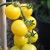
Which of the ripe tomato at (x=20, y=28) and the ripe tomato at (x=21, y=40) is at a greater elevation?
the ripe tomato at (x=20, y=28)

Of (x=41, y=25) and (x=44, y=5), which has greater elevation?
(x=44, y=5)

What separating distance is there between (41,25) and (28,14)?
1154mm

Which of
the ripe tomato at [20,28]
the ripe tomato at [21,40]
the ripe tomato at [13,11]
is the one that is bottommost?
the ripe tomato at [21,40]

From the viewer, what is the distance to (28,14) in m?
0.42

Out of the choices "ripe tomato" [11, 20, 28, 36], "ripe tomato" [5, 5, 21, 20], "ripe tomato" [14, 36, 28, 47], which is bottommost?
"ripe tomato" [14, 36, 28, 47]

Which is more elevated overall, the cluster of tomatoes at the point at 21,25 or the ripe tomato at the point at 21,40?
the cluster of tomatoes at the point at 21,25

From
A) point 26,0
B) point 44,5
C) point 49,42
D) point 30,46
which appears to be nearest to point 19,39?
point 30,46

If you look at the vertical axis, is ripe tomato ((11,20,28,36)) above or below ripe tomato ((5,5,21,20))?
below

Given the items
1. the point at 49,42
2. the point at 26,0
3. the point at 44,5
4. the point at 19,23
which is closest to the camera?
the point at 19,23

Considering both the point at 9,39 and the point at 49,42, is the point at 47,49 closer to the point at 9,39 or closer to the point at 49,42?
the point at 49,42

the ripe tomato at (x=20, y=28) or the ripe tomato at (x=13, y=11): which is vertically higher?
the ripe tomato at (x=13, y=11)

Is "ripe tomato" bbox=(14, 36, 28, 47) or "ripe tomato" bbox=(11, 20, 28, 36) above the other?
"ripe tomato" bbox=(11, 20, 28, 36)

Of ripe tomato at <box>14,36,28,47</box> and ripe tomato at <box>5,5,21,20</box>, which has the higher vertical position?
ripe tomato at <box>5,5,21,20</box>

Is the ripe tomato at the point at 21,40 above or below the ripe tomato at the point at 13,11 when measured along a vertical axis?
below
